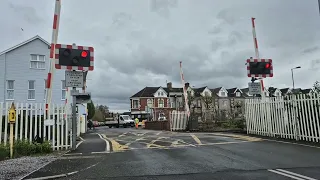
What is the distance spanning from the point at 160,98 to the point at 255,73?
5760 cm

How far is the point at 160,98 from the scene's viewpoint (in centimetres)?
7156

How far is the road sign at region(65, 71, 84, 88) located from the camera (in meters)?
10.5

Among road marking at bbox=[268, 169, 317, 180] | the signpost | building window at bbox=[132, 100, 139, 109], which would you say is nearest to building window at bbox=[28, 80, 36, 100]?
the signpost

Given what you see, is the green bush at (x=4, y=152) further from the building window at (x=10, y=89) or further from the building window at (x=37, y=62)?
the building window at (x=37, y=62)

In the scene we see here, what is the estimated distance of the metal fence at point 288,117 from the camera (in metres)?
11.6

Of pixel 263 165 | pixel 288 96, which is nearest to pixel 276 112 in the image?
pixel 288 96

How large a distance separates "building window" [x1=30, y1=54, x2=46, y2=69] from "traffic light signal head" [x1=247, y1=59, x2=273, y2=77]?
24.5 meters

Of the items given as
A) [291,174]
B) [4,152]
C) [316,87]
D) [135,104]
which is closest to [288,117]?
[316,87]

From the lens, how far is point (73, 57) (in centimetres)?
1042

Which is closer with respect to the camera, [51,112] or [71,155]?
[71,155]

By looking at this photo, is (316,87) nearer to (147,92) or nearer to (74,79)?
(74,79)

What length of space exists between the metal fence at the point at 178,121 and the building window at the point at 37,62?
16271 millimetres

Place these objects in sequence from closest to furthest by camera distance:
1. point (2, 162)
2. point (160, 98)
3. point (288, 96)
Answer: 1. point (2, 162)
2. point (288, 96)
3. point (160, 98)

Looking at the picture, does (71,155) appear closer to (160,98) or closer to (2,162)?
(2,162)
